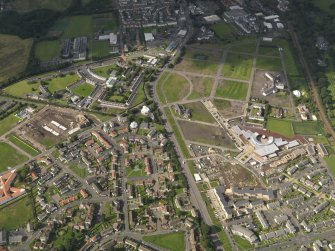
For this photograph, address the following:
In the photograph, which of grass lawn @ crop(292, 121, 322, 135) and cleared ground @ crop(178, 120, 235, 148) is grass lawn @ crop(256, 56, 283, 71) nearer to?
grass lawn @ crop(292, 121, 322, 135)

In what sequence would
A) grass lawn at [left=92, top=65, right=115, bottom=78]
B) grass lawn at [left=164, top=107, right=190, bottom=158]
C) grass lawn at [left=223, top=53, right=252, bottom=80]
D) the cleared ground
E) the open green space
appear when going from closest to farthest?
the open green space
grass lawn at [left=164, top=107, right=190, bottom=158]
the cleared ground
grass lawn at [left=223, top=53, right=252, bottom=80]
grass lawn at [left=92, top=65, right=115, bottom=78]

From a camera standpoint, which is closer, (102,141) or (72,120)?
(102,141)

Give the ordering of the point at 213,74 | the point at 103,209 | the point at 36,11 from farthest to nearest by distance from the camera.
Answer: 1. the point at 36,11
2. the point at 213,74
3. the point at 103,209

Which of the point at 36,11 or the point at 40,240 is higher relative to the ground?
the point at 36,11

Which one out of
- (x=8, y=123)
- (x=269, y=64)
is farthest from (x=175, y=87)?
(x=8, y=123)

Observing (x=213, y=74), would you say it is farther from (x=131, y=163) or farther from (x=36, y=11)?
(x=36, y=11)

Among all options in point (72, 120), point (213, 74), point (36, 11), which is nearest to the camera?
point (72, 120)

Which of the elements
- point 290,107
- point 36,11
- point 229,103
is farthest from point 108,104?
point 36,11

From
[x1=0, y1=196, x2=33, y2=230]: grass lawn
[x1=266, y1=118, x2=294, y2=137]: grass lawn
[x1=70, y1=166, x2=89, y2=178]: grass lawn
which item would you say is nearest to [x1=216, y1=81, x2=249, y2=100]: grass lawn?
[x1=266, y1=118, x2=294, y2=137]: grass lawn

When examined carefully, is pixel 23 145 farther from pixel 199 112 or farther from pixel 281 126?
pixel 281 126
